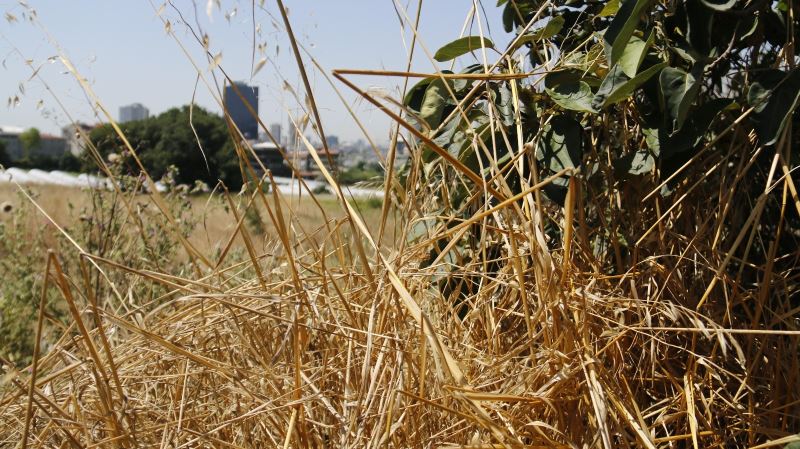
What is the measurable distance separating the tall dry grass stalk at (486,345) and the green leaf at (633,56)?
0.17 m

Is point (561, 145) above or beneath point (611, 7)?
beneath

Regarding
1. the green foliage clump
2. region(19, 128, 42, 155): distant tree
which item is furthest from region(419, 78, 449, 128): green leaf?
region(19, 128, 42, 155): distant tree

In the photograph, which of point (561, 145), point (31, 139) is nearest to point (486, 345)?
point (561, 145)

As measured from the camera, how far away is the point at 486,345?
100 cm

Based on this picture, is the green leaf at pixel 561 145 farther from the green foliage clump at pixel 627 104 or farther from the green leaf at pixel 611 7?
→ the green leaf at pixel 611 7

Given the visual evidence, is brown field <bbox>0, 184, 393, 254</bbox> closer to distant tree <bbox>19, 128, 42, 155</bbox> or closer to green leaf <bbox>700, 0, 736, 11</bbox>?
green leaf <bbox>700, 0, 736, 11</bbox>

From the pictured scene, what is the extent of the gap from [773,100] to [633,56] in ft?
0.57

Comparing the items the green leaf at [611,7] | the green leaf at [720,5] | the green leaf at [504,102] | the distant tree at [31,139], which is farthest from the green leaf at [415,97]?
the distant tree at [31,139]

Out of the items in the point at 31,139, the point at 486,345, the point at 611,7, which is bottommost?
the point at 31,139

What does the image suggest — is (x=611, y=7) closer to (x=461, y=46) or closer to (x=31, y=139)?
(x=461, y=46)

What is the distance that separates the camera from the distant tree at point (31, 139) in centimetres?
2819

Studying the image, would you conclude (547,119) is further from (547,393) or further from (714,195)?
(547,393)

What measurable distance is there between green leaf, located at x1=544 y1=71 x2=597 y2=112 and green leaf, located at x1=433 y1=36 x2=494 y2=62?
0.14 metres

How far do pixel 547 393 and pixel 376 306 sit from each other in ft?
0.73
